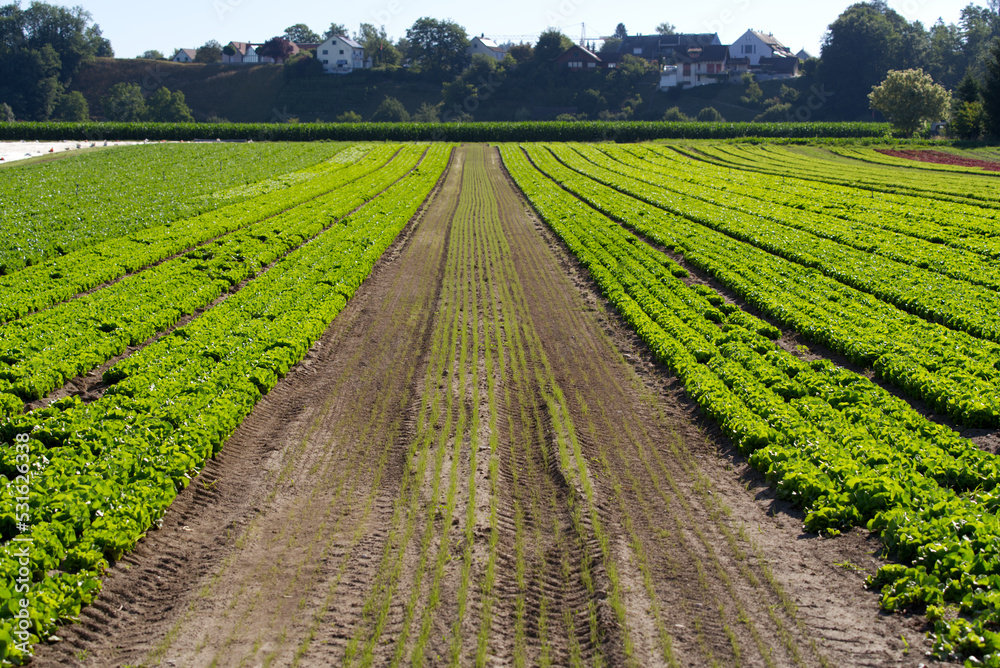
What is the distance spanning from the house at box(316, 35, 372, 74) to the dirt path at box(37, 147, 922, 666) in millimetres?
131713

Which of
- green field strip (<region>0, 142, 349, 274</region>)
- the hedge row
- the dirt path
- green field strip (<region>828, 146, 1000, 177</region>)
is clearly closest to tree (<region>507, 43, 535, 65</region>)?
the hedge row

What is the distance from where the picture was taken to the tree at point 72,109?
366 ft

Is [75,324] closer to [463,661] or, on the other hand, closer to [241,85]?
[463,661]

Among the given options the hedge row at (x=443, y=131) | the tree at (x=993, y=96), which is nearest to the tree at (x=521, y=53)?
the hedge row at (x=443, y=131)

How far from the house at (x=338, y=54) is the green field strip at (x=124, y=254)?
101951 millimetres

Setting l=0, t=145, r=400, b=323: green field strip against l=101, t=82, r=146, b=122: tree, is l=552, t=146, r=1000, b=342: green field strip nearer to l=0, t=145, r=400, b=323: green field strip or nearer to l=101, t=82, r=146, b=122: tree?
l=0, t=145, r=400, b=323: green field strip

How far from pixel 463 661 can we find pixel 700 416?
709 cm

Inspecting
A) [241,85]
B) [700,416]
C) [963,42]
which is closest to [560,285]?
[700,416]

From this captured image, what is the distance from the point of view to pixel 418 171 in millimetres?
54281

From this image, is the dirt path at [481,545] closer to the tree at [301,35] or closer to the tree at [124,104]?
the tree at [124,104]

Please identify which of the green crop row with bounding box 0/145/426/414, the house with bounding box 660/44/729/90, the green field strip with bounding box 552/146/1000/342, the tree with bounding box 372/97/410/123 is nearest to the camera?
the green crop row with bounding box 0/145/426/414

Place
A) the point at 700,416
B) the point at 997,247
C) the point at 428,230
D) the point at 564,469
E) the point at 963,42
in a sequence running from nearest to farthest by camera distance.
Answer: the point at 564,469 → the point at 700,416 → the point at 997,247 → the point at 428,230 → the point at 963,42

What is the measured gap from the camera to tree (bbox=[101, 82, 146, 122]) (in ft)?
337

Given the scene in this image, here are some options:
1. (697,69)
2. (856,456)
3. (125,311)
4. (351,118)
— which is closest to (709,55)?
(697,69)
